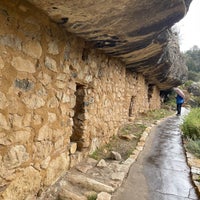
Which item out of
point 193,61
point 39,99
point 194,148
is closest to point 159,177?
point 194,148

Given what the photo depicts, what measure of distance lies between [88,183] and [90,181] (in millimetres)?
47

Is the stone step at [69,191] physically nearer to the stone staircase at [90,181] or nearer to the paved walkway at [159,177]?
the stone staircase at [90,181]

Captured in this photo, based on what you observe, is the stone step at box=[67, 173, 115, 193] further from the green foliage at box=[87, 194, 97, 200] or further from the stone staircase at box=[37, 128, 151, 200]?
the green foliage at box=[87, 194, 97, 200]

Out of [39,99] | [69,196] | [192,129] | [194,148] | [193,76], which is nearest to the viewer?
[39,99]

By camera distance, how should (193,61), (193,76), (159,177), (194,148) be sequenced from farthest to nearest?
1. (193,61)
2. (193,76)
3. (194,148)
4. (159,177)

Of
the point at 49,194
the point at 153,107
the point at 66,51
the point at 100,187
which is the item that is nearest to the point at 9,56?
the point at 66,51

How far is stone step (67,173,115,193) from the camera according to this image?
310 cm

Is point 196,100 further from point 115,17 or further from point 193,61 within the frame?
point 115,17

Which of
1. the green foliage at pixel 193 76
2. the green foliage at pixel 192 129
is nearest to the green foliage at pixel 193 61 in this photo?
the green foliage at pixel 193 76

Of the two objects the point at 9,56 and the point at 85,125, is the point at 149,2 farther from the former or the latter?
the point at 85,125

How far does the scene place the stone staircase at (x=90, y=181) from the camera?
9.51 ft

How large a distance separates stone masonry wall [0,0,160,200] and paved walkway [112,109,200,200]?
96 cm

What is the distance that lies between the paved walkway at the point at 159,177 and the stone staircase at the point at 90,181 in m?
0.13

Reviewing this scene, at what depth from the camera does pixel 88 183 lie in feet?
10.5
